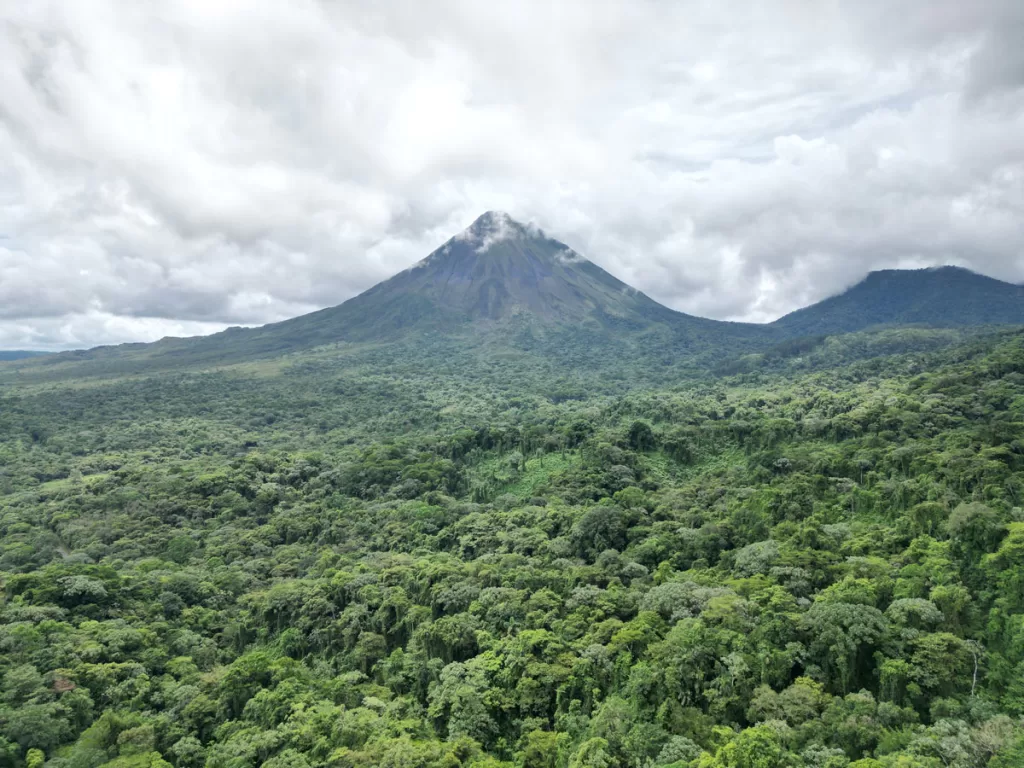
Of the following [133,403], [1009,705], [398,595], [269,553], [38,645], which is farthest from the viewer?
[133,403]

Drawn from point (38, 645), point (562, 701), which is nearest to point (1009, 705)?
point (562, 701)

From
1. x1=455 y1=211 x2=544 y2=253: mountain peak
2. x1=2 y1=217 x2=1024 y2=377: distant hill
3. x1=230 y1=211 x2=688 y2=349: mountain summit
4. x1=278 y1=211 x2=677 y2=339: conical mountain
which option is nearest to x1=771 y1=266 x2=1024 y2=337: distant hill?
x1=2 y1=217 x2=1024 y2=377: distant hill

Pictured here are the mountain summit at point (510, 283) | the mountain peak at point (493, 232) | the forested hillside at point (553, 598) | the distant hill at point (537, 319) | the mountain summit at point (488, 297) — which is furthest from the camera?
the mountain peak at point (493, 232)

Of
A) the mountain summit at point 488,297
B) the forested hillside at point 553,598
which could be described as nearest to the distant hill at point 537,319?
the mountain summit at point 488,297

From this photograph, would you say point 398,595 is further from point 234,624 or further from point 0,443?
point 0,443

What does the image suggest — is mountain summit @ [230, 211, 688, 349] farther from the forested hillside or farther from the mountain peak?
the forested hillside

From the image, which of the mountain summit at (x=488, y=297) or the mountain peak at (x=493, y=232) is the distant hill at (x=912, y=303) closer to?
the mountain summit at (x=488, y=297)
